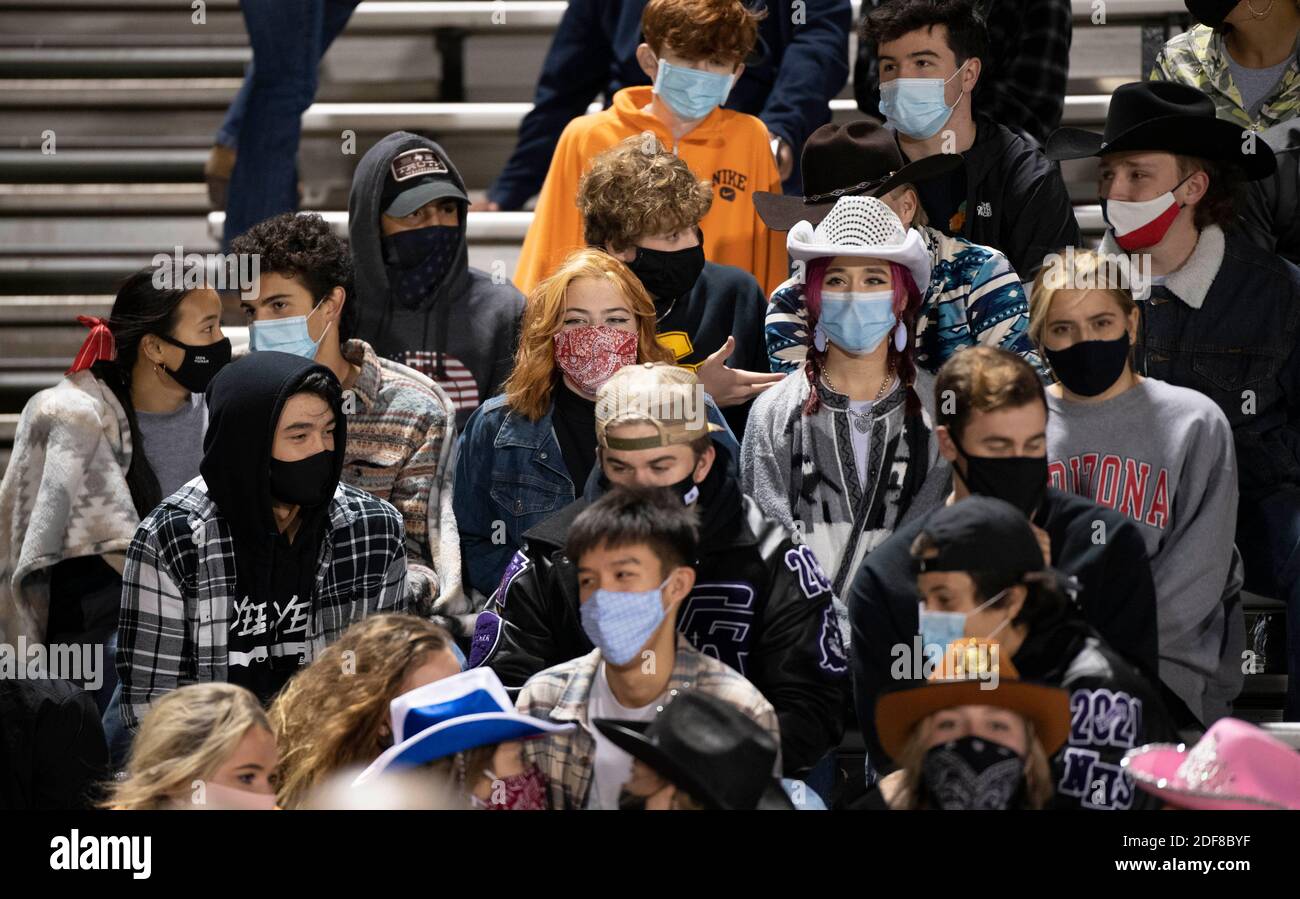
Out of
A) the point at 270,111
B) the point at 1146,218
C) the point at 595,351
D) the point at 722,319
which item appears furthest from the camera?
the point at 270,111

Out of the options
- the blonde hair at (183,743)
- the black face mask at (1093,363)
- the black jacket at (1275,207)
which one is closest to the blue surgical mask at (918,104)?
the black jacket at (1275,207)

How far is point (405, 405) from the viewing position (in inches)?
196

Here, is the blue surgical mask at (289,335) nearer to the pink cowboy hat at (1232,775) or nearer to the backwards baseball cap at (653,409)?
the backwards baseball cap at (653,409)

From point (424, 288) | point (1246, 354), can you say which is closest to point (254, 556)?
point (424, 288)

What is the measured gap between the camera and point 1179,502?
442 centimetres

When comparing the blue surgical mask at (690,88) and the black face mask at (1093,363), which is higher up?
the blue surgical mask at (690,88)

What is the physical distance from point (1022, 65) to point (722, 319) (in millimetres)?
1392

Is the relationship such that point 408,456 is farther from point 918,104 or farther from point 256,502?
point 918,104

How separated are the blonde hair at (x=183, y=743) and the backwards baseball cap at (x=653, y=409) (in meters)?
0.96

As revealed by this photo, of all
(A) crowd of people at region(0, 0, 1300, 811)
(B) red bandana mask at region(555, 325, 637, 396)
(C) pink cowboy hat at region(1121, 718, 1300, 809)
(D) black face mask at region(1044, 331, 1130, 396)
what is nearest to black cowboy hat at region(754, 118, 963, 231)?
(A) crowd of people at region(0, 0, 1300, 811)

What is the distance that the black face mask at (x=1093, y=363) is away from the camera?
4449mm

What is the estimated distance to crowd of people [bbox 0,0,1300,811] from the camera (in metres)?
3.63

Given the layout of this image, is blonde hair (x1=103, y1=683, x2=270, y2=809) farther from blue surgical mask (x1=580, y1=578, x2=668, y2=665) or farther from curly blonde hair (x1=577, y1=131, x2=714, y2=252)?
curly blonde hair (x1=577, y1=131, x2=714, y2=252)

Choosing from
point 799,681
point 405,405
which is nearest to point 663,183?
point 405,405
